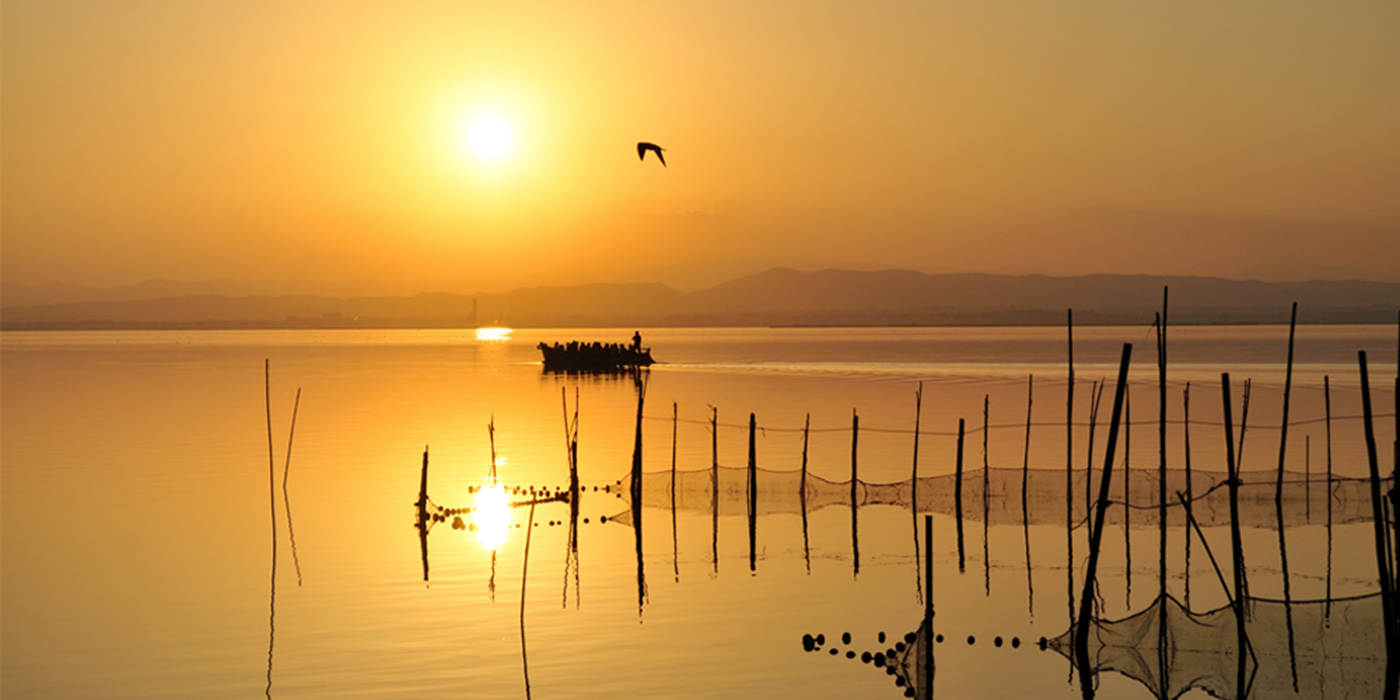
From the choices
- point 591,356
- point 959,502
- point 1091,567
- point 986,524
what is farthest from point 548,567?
point 591,356

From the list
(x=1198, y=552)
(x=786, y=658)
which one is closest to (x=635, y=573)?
(x=786, y=658)

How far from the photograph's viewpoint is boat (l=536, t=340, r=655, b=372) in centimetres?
10162

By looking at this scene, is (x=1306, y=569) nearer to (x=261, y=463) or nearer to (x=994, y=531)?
(x=994, y=531)

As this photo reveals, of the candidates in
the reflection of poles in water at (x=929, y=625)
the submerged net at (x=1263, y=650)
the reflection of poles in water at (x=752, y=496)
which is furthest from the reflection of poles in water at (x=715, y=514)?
the submerged net at (x=1263, y=650)

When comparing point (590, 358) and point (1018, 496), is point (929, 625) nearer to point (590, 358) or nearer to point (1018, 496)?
point (1018, 496)

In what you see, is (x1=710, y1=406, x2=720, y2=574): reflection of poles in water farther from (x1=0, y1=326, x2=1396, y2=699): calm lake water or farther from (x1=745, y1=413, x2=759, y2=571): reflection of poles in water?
(x1=745, y1=413, x2=759, y2=571): reflection of poles in water

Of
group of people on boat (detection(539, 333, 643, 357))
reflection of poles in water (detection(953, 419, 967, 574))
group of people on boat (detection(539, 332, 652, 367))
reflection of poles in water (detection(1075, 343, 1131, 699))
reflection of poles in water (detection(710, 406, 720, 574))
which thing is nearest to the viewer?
reflection of poles in water (detection(1075, 343, 1131, 699))

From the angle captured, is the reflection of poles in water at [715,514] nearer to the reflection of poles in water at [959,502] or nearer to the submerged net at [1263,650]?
the reflection of poles in water at [959,502]

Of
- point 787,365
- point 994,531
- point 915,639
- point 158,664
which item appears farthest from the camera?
point 787,365

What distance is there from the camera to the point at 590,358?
4001 inches

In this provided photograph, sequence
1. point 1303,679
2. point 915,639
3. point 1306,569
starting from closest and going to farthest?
point 1303,679, point 915,639, point 1306,569

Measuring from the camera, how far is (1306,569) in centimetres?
2192

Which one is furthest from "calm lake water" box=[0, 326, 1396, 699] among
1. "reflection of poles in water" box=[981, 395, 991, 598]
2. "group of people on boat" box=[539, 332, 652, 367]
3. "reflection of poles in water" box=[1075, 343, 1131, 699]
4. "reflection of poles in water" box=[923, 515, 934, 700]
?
"group of people on boat" box=[539, 332, 652, 367]

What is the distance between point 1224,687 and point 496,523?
51.8 ft
